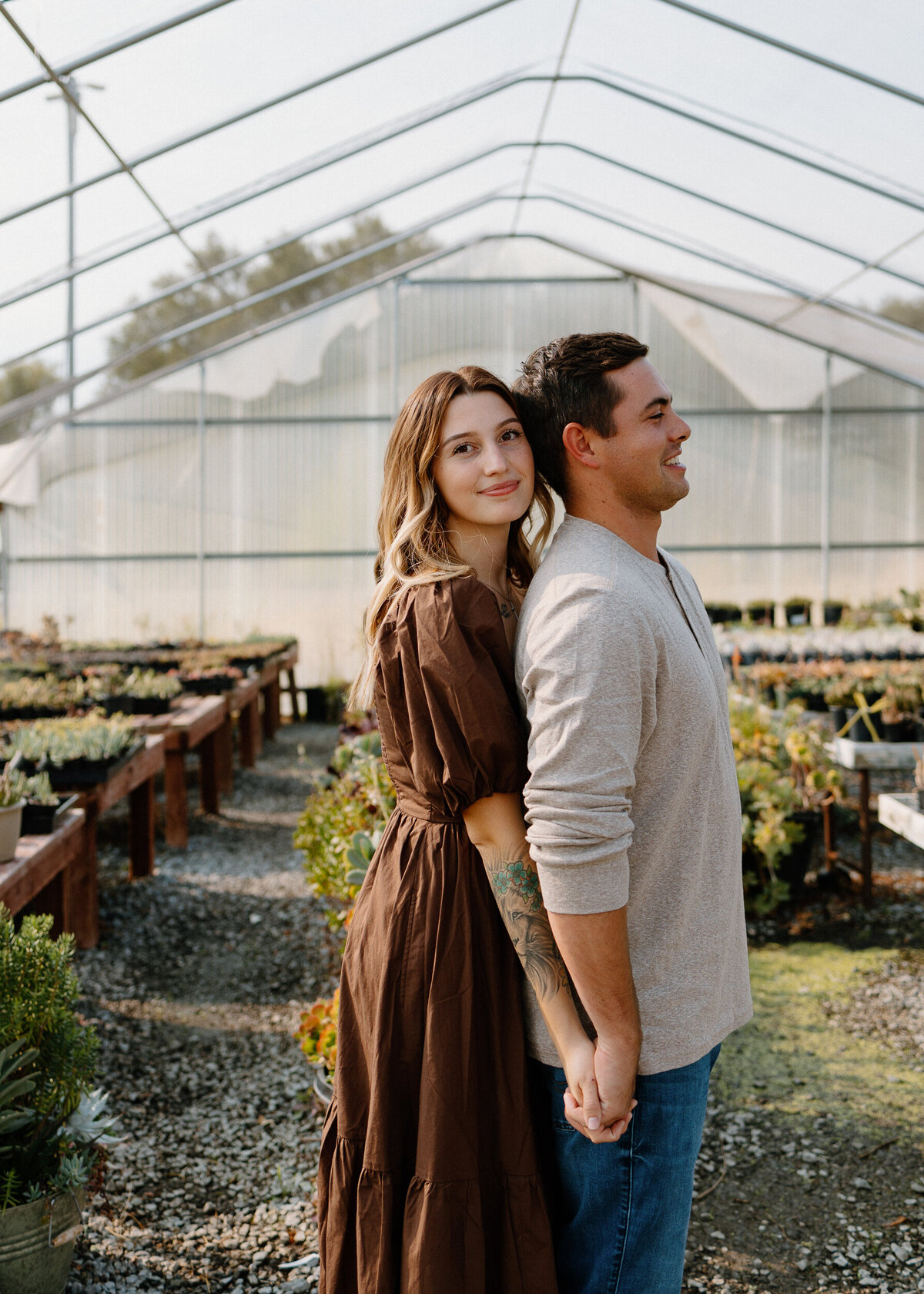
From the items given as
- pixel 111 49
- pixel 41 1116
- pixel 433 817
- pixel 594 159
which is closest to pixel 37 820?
pixel 41 1116

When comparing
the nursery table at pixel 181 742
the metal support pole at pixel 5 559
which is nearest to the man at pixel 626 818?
the nursery table at pixel 181 742

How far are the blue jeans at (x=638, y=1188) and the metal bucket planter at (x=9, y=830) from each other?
6.14 feet

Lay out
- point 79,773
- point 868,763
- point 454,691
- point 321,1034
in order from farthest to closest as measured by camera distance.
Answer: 1. point 868,763
2. point 79,773
3. point 321,1034
4. point 454,691

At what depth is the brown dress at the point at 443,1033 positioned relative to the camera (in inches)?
47.9

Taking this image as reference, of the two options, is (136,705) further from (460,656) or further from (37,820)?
(460,656)

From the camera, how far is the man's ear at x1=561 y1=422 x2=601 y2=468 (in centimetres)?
129

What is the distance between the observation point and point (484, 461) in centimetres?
134

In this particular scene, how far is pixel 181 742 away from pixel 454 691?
3.92 meters

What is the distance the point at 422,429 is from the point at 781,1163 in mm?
1951

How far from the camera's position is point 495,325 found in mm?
10461

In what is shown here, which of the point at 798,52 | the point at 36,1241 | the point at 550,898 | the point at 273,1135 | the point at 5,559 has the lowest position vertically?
the point at 273,1135

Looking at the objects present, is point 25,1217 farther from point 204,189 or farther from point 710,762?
point 204,189

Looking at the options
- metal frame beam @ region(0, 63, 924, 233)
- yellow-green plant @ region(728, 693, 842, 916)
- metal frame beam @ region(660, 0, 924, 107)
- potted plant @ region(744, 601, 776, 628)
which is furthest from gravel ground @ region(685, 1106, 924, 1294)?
potted plant @ region(744, 601, 776, 628)

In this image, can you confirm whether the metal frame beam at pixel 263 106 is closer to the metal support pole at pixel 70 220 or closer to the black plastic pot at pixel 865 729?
the metal support pole at pixel 70 220
